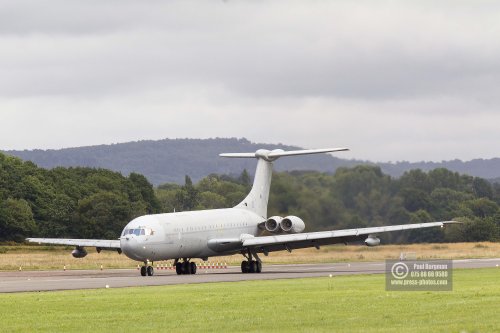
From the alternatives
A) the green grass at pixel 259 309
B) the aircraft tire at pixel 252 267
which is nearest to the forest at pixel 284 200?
the aircraft tire at pixel 252 267

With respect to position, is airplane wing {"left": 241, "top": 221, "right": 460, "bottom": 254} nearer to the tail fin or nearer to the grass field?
the tail fin

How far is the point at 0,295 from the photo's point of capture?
43.7 m

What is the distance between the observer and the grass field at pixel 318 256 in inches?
3273

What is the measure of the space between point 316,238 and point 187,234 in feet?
25.8

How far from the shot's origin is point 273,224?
74.4m

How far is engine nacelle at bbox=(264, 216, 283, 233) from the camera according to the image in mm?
74312

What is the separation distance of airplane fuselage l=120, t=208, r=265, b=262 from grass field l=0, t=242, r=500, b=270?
37.4 ft

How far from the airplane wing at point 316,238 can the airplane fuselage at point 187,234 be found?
1698mm

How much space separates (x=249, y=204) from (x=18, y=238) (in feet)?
175

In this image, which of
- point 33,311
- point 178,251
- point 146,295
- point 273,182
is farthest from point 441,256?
point 33,311

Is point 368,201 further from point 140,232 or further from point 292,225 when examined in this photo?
point 140,232

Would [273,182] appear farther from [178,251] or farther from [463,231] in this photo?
[463,231]

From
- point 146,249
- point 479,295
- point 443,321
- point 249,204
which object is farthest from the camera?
point 249,204

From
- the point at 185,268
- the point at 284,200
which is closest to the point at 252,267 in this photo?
the point at 185,268
